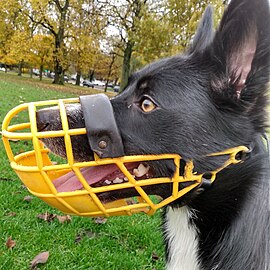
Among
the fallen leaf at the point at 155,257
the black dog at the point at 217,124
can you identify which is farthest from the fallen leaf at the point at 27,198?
the black dog at the point at 217,124

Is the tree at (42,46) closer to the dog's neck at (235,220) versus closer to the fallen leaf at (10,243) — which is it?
the fallen leaf at (10,243)

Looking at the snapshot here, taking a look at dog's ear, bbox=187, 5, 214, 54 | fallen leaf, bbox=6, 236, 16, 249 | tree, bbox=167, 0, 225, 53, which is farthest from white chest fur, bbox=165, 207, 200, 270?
tree, bbox=167, 0, 225, 53

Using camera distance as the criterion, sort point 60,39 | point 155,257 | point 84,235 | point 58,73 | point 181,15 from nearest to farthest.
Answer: point 155,257 → point 84,235 → point 181,15 → point 60,39 → point 58,73

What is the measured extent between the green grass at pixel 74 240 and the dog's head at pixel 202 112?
1.69 m

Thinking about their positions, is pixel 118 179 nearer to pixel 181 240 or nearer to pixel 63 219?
Result: pixel 181 240

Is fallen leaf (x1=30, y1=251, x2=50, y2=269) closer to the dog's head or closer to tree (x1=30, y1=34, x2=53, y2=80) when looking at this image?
the dog's head

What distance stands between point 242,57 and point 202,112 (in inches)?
14.1

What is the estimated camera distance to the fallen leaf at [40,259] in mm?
3167

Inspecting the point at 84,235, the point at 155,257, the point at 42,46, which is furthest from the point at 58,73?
the point at 155,257

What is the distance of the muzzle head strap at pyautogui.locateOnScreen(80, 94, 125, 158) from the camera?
Answer: 1.77 meters

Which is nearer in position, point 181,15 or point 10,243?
point 10,243

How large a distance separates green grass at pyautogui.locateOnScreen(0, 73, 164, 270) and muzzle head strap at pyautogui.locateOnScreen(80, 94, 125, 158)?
1.85m

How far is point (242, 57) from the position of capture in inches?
75.5

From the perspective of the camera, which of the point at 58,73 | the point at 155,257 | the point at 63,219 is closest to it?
the point at 155,257
